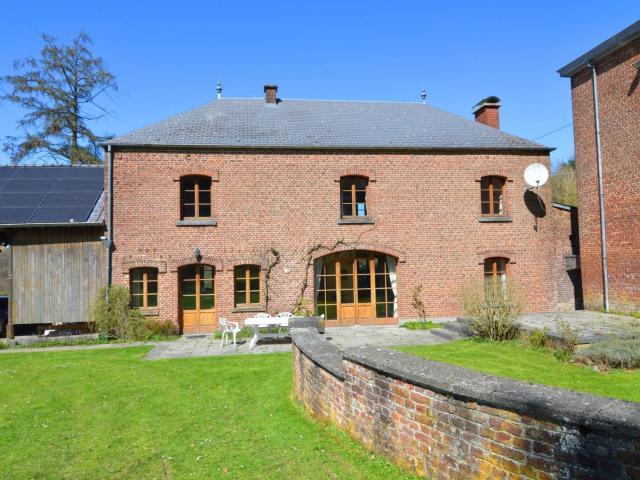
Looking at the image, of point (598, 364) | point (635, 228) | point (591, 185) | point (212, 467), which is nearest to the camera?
point (212, 467)

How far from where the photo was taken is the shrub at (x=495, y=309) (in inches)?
427

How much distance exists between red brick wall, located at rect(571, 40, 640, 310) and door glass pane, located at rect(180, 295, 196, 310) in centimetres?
1182

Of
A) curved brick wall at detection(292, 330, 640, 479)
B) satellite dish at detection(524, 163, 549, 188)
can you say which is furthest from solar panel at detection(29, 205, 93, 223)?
satellite dish at detection(524, 163, 549, 188)

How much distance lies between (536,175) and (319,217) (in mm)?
6940

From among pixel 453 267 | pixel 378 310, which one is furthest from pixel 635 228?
pixel 378 310

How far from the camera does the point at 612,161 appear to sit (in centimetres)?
1336

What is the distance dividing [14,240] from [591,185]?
1637cm

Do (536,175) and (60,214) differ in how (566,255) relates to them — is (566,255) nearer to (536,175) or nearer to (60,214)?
(536,175)

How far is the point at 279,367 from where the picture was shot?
909 centimetres

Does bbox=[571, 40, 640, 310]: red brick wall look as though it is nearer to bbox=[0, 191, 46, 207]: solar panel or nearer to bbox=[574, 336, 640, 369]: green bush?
bbox=[574, 336, 640, 369]: green bush

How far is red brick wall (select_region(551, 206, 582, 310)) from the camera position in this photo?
613 inches

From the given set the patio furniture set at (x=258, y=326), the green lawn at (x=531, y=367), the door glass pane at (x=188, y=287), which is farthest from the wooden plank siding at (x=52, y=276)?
the green lawn at (x=531, y=367)

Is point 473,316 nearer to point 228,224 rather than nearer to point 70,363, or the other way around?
point 228,224

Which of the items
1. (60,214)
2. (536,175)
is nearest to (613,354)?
(536,175)
